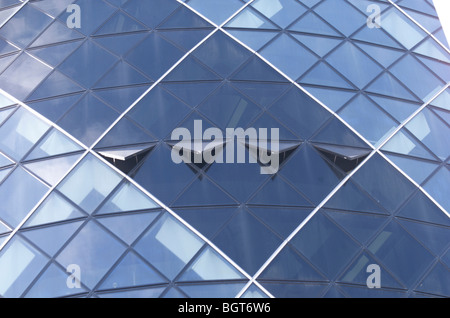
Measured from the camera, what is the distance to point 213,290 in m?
17.5

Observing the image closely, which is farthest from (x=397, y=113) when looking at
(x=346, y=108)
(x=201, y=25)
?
(x=201, y=25)

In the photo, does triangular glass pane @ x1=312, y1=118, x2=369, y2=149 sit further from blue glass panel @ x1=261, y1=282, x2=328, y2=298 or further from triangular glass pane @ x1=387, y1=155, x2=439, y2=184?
blue glass panel @ x1=261, y1=282, x2=328, y2=298

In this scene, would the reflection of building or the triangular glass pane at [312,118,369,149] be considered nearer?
the reflection of building

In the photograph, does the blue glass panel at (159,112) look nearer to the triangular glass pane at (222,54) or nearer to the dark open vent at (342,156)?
the triangular glass pane at (222,54)

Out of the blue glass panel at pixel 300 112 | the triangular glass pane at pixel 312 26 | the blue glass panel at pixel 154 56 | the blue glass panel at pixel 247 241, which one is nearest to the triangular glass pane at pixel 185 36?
the blue glass panel at pixel 154 56

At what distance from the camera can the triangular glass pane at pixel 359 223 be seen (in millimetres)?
18656

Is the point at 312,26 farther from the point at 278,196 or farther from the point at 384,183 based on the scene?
the point at 278,196

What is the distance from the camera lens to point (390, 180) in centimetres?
1964

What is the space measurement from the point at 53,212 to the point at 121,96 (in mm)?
3394

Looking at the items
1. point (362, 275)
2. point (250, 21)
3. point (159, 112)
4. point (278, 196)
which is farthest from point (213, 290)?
point (250, 21)

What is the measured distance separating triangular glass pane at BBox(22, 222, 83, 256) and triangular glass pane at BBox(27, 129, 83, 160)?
1968 millimetres

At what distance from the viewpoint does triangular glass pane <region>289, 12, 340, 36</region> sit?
22.4 metres

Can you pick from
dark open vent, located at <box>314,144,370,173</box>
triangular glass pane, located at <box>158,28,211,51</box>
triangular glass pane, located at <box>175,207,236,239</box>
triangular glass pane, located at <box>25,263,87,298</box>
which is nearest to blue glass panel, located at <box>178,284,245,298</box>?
triangular glass pane, located at <box>175,207,236,239</box>
